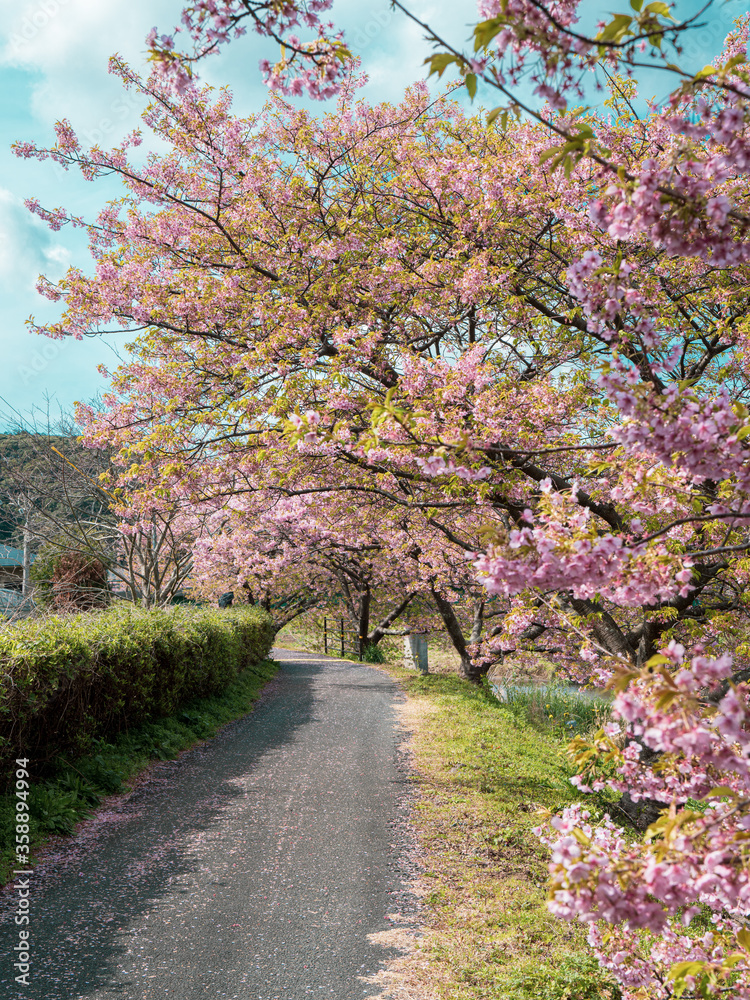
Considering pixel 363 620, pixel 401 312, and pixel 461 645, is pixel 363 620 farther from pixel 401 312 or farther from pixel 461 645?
pixel 401 312

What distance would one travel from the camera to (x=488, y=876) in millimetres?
5312

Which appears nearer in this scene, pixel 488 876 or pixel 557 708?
pixel 488 876

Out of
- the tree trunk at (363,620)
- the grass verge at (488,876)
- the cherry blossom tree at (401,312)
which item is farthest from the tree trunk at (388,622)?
the cherry blossom tree at (401,312)

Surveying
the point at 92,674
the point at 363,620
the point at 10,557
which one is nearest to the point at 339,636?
the point at 363,620

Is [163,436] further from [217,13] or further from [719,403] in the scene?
[719,403]

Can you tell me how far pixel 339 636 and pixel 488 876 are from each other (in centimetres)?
2525

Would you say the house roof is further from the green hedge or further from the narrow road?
the narrow road

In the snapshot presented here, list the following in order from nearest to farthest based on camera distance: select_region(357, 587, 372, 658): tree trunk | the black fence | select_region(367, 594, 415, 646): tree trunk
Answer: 1. select_region(367, 594, 415, 646): tree trunk
2. select_region(357, 587, 372, 658): tree trunk
3. the black fence

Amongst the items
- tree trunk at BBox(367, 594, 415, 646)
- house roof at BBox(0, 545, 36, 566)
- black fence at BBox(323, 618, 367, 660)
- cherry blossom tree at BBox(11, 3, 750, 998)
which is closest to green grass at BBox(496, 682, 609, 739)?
cherry blossom tree at BBox(11, 3, 750, 998)

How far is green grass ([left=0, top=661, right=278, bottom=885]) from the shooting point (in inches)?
209

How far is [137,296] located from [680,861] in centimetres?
779

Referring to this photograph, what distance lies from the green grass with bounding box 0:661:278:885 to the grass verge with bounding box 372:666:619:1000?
330cm

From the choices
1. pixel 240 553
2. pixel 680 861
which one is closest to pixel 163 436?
pixel 680 861

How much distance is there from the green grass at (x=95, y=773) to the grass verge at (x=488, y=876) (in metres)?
3.30
